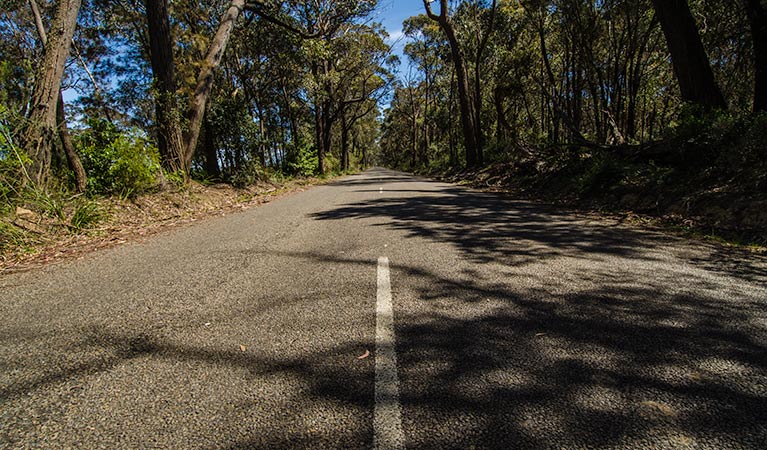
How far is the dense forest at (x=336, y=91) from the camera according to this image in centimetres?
675

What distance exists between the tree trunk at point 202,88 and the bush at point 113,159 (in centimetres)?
197

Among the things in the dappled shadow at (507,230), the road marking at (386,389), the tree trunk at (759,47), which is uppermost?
the tree trunk at (759,47)

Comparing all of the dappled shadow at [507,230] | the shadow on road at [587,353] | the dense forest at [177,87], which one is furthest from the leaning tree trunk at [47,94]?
the shadow on road at [587,353]

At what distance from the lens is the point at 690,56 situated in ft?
26.5

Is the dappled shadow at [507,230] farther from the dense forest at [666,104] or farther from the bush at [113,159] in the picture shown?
the bush at [113,159]

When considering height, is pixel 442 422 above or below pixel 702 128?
below

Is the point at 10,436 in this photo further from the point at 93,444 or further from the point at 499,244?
the point at 499,244

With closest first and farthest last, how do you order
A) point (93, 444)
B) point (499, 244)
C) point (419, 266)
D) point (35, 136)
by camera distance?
point (93, 444) → point (419, 266) → point (499, 244) → point (35, 136)

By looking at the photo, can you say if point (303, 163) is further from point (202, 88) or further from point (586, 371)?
point (586, 371)

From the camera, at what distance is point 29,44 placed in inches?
697

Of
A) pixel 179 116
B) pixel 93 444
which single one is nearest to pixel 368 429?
pixel 93 444

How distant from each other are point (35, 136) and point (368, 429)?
8.50 m

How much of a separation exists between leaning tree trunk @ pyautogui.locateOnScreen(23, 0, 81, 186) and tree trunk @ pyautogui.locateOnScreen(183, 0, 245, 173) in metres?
3.36

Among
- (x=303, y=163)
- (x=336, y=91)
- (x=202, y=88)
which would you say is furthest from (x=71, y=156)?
(x=336, y=91)
